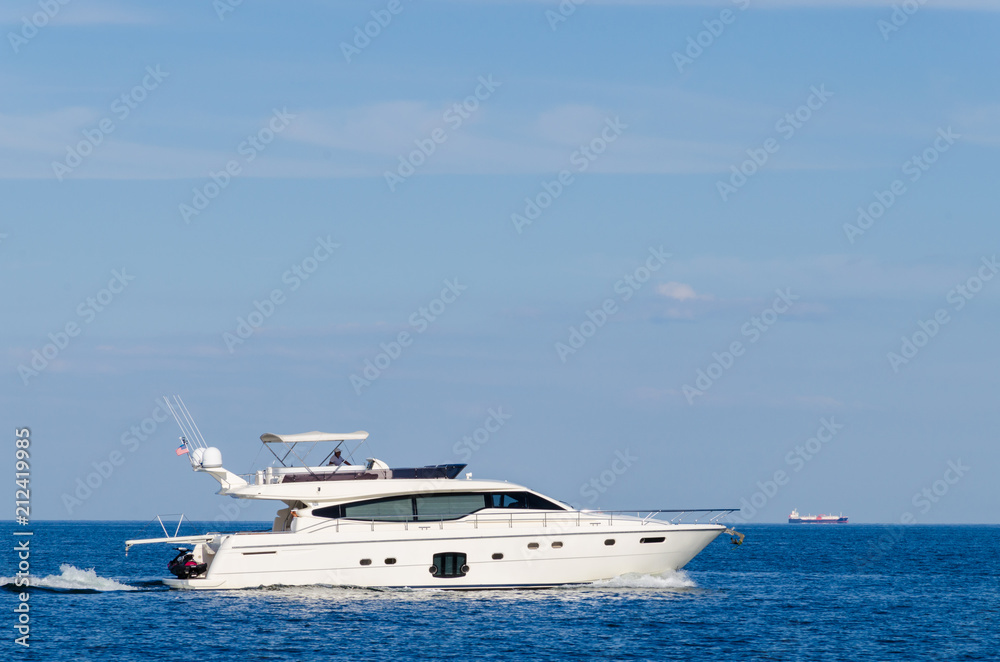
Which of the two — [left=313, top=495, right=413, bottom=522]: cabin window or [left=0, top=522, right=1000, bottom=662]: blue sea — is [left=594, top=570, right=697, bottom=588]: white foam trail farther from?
[left=313, top=495, right=413, bottom=522]: cabin window

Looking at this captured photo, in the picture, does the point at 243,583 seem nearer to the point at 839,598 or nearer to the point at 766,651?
the point at 766,651

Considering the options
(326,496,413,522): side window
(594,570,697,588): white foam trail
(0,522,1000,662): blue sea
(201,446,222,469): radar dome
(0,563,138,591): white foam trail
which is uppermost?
(201,446,222,469): radar dome

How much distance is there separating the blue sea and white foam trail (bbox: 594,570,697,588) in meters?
0.04

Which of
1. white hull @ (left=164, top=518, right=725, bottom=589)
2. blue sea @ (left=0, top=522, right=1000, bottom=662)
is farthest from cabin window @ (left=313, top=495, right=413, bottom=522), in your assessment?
blue sea @ (left=0, top=522, right=1000, bottom=662)

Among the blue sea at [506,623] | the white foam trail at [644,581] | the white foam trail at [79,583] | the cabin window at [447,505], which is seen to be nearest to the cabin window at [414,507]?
the cabin window at [447,505]

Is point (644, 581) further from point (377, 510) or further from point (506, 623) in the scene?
point (377, 510)

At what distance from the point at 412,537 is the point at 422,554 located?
20.3 inches

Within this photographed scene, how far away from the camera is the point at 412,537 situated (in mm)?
29922

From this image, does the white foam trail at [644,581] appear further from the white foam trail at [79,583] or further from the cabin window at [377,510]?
the white foam trail at [79,583]

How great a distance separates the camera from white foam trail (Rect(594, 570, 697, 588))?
1220 inches

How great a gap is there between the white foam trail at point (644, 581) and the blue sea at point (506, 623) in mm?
37

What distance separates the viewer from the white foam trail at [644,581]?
31000 mm

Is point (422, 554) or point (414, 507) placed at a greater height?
point (414, 507)

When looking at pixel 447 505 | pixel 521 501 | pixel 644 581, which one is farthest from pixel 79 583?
pixel 644 581
